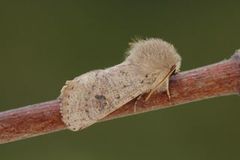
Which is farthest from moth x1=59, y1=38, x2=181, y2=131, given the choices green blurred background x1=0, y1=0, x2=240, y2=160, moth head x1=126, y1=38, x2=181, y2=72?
green blurred background x1=0, y1=0, x2=240, y2=160

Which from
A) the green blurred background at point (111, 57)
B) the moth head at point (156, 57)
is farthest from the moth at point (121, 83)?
the green blurred background at point (111, 57)

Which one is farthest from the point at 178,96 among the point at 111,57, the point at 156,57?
the point at 111,57

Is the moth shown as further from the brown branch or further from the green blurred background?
the green blurred background

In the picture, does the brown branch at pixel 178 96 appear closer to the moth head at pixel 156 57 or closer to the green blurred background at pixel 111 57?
the moth head at pixel 156 57

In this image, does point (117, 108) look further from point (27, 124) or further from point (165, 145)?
point (165, 145)

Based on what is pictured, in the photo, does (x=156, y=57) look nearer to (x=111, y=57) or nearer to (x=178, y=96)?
(x=178, y=96)

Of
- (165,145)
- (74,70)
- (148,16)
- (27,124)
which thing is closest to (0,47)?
(74,70)

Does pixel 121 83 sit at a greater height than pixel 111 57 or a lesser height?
greater
